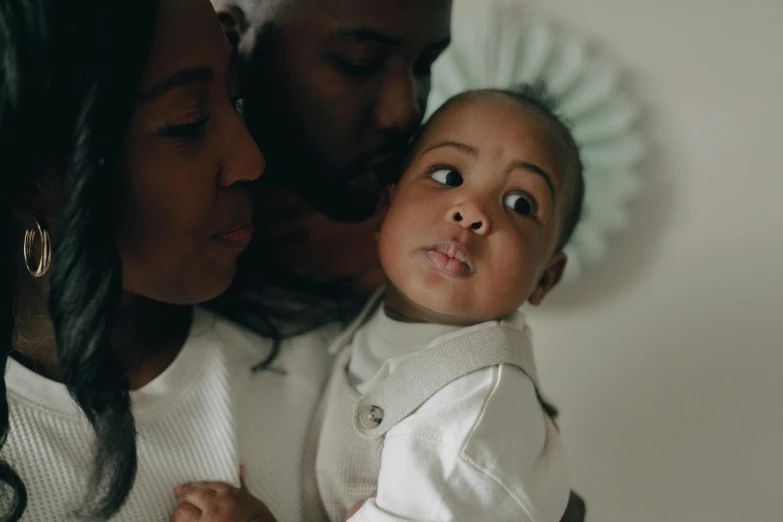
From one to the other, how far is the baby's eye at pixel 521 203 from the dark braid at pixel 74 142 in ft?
1.41

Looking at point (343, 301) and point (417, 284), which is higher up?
point (417, 284)

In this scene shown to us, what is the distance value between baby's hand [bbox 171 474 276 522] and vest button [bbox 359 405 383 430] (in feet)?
0.48

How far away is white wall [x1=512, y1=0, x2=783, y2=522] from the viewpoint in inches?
44.6

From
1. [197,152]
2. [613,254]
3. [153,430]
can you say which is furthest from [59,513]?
[613,254]

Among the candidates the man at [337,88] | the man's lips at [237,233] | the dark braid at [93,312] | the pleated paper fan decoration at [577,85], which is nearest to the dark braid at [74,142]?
the dark braid at [93,312]

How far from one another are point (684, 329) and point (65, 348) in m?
1.04

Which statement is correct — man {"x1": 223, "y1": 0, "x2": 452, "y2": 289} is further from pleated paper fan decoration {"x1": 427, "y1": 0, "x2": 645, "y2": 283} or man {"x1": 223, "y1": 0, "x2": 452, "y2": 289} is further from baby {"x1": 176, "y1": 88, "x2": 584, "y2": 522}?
pleated paper fan decoration {"x1": 427, "y1": 0, "x2": 645, "y2": 283}

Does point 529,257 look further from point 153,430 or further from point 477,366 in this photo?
point 153,430

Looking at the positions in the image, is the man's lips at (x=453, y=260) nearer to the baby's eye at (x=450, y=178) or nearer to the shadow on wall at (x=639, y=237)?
the baby's eye at (x=450, y=178)

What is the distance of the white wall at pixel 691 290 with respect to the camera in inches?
44.6

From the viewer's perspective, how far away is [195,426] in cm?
76

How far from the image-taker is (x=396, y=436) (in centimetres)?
70

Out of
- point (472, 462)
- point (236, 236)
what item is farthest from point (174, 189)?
point (472, 462)

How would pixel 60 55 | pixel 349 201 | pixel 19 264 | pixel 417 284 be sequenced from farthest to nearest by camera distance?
pixel 349 201, pixel 417 284, pixel 19 264, pixel 60 55
